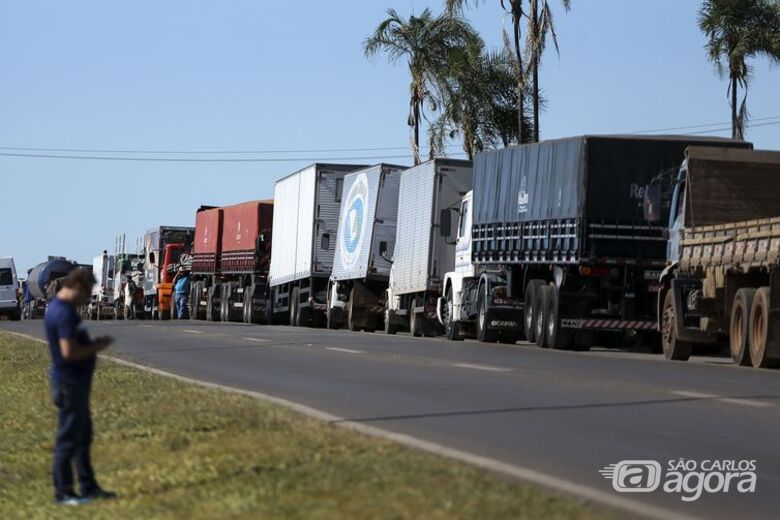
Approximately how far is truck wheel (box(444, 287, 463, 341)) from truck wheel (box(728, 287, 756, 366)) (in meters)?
11.9

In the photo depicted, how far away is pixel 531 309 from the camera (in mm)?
32219

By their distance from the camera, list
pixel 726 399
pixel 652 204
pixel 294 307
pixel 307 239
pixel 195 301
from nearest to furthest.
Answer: pixel 726 399
pixel 652 204
pixel 307 239
pixel 294 307
pixel 195 301

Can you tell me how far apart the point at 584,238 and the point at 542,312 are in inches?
88.6

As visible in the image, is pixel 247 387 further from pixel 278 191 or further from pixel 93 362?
pixel 278 191

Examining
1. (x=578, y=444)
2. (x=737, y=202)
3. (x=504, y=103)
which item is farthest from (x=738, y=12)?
(x=578, y=444)

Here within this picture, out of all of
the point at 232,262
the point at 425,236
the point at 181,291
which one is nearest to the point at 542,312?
the point at 425,236

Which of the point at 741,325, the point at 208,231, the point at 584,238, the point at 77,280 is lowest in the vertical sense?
the point at 77,280

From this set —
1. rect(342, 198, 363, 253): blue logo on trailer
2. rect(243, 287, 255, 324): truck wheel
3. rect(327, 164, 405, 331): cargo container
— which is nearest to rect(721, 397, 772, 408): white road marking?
rect(327, 164, 405, 331): cargo container

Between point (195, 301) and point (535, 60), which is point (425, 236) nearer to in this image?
point (535, 60)

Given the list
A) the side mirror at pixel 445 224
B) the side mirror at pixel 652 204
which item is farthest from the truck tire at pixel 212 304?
the side mirror at pixel 652 204

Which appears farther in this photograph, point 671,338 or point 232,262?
point 232,262

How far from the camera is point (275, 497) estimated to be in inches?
357

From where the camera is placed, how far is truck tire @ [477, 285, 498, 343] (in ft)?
111

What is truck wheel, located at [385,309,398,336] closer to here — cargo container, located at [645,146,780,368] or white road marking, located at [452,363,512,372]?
cargo container, located at [645,146,780,368]
